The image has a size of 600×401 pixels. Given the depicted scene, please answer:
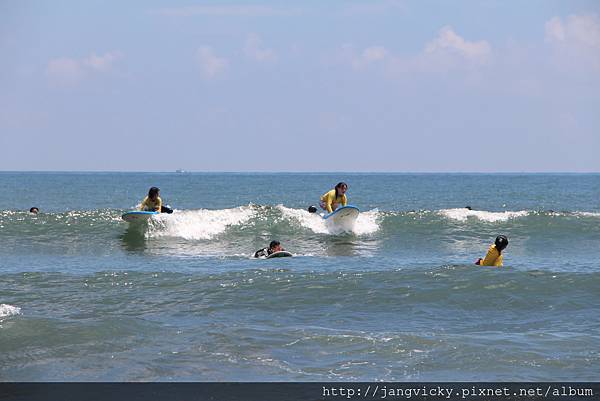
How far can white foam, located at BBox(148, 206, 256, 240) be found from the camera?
21.9m

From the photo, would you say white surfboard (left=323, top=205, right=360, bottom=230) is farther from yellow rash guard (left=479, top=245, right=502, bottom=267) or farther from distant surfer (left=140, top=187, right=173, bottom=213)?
yellow rash guard (left=479, top=245, right=502, bottom=267)

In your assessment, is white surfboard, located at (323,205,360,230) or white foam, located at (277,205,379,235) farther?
white foam, located at (277,205,379,235)

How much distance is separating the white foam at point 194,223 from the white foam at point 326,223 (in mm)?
1701

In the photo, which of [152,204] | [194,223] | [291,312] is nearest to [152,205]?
[152,204]

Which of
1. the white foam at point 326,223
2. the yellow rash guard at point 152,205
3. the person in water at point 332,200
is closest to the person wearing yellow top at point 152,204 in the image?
the yellow rash guard at point 152,205

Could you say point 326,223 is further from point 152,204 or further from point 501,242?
point 501,242

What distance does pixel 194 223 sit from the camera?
23156 millimetres

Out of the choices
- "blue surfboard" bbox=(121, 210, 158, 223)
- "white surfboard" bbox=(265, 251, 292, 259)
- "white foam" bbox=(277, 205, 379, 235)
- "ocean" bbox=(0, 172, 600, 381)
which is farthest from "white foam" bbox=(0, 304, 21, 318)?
"white foam" bbox=(277, 205, 379, 235)

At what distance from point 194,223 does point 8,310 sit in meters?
12.1

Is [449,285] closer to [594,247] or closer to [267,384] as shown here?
[267,384]

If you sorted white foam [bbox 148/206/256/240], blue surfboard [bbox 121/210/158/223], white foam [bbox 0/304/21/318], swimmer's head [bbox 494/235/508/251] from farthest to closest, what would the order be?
1. white foam [bbox 148/206/256/240]
2. blue surfboard [bbox 121/210/158/223]
3. swimmer's head [bbox 494/235/508/251]
4. white foam [bbox 0/304/21/318]

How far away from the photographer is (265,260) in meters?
16.3

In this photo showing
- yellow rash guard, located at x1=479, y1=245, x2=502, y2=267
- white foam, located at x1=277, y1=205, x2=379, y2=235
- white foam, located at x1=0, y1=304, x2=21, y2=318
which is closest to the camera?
white foam, located at x1=0, y1=304, x2=21, y2=318

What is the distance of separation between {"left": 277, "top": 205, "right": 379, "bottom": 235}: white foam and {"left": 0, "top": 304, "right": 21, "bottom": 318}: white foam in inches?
486
